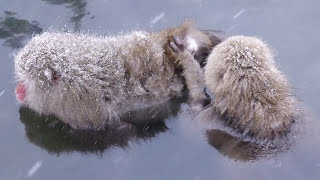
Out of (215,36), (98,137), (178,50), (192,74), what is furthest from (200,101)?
(98,137)

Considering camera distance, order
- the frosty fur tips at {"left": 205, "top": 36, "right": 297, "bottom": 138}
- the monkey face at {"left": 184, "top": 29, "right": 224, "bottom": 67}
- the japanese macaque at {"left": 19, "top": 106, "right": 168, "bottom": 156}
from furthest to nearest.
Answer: the monkey face at {"left": 184, "top": 29, "right": 224, "bottom": 67}, the japanese macaque at {"left": 19, "top": 106, "right": 168, "bottom": 156}, the frosty fur tips at {"left": 205, "top": 36, "right": 297, "bottom": 138}

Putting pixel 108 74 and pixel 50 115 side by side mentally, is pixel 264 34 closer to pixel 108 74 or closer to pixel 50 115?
pixel 108 74

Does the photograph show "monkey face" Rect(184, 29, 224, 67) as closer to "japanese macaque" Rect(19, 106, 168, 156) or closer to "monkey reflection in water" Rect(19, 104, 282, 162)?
"monkey reflection in water" Rect(19, 104, 282, 162)

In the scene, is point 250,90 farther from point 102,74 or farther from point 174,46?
point 102,74

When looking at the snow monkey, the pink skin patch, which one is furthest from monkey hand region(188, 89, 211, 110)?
the pink skin patch

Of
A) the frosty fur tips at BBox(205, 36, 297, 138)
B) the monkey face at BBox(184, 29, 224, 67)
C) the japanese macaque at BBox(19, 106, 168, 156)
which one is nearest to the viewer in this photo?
the frosty fur tips at BBox(205, 36, 297, 138)

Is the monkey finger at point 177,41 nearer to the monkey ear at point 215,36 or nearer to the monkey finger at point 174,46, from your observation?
the monkey finger at point 174,46
